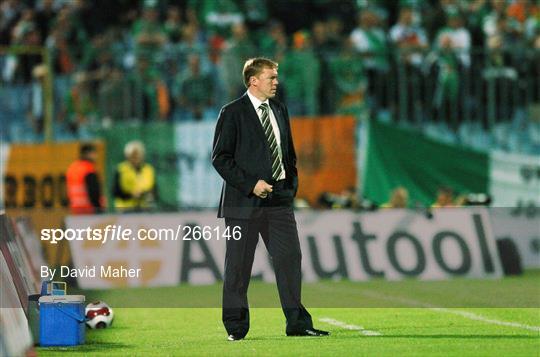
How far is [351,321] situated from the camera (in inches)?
535

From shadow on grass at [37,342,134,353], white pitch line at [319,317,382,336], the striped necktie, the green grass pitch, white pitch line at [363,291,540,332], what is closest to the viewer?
Result: the green grass pitch

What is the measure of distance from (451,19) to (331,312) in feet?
35.8

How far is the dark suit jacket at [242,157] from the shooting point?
1156 cm

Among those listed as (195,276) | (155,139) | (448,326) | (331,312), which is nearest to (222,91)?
(155,139)

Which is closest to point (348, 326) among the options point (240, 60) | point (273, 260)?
point (273, 260)

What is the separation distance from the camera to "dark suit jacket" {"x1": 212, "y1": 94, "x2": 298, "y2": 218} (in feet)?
37.9

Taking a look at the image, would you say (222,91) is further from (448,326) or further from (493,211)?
(448,326)

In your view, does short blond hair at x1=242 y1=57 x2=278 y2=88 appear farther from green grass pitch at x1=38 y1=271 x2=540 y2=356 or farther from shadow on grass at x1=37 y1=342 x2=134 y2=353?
shadow on grass at x1=37 y1=342 x2=134 y2=353

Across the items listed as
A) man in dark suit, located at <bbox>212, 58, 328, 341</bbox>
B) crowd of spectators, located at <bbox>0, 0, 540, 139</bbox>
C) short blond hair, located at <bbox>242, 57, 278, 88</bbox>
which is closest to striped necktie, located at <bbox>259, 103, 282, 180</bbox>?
man in dark suit, located at <bbox>212, 58, 328, 341</bbox>

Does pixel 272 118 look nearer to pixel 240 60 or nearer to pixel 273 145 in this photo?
pixel 273 145

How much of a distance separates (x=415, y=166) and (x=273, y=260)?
12.5m

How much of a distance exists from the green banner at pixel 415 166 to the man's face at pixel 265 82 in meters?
12.0

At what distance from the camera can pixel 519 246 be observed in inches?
833

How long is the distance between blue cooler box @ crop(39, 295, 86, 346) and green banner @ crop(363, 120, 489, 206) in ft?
41.0
